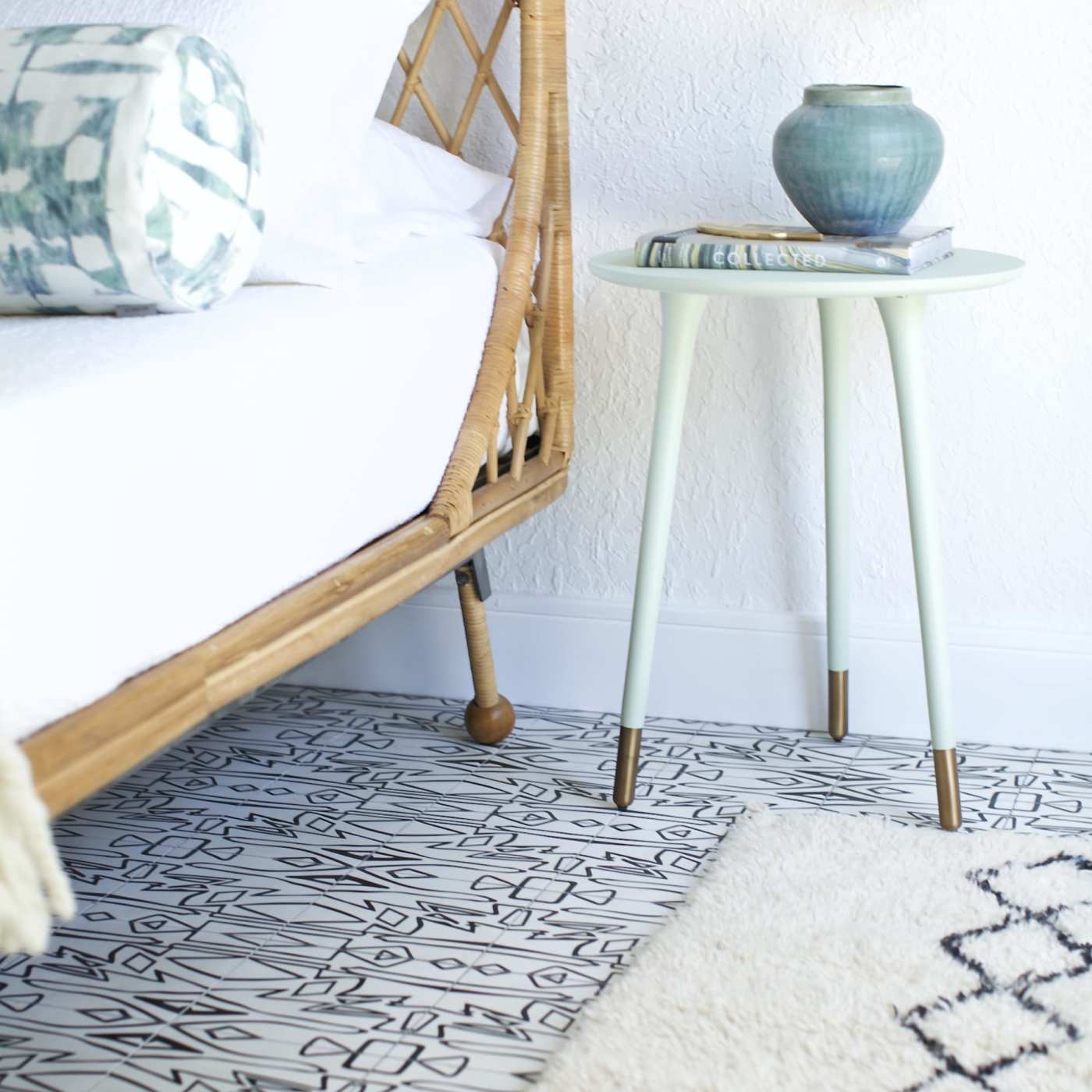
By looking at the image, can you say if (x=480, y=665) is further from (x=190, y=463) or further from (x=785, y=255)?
(x=190, y=463)

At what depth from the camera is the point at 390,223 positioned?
1.53m

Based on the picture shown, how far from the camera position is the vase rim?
56.1 inches

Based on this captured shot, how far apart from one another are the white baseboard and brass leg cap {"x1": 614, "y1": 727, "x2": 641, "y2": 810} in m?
0.29

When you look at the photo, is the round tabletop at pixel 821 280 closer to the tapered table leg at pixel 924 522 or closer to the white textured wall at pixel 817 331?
the tapered table leg at pixel 924 522

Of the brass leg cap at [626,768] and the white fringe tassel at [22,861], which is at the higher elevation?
the white fringe tassel at [22,861]

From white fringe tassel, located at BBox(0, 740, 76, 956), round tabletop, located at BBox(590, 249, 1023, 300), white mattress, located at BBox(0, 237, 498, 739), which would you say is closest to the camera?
white fringe tassel, located at BBox(0, 740, 76, 956)

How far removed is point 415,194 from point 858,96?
0.51 metres

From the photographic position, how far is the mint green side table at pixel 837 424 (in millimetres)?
1362

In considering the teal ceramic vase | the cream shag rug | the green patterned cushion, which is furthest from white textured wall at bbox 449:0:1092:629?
the green patterned cushion

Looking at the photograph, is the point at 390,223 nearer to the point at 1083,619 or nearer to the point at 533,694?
the point at 533,694

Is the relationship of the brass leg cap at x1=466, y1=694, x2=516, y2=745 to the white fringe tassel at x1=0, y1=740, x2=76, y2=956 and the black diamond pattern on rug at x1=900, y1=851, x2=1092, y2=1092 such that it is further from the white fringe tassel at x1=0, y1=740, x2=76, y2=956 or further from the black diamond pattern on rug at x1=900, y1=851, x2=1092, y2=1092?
the white fringe tassel at x1=0, y1=740, x2=76, y2=956

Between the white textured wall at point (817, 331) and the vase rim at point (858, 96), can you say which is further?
the white textured wall at point (817, 331)

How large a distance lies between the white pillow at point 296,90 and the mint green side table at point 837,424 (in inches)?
11.4

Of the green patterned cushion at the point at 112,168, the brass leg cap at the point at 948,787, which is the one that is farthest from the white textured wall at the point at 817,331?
the green patterned cushion at the point at 112,168
